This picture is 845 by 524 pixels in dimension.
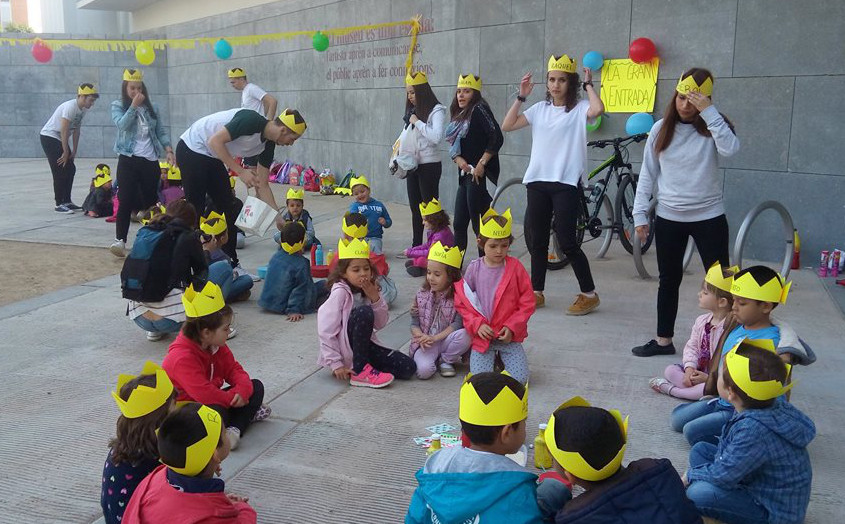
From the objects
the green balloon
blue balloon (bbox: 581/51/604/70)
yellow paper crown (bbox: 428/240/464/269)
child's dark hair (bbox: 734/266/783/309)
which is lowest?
yellow paper crown (bbox: 428/240/464/269)

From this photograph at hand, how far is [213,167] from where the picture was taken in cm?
668

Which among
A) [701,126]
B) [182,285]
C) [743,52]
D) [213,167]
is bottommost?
[182,285]

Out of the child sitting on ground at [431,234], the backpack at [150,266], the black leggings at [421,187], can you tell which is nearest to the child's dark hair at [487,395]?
the backpack at [150,266]

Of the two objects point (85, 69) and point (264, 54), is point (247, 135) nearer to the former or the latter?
point (264, 54)

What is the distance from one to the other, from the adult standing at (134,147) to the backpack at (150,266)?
2.90 meters

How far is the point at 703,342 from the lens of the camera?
14.0 ft

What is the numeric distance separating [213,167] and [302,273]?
1438mm

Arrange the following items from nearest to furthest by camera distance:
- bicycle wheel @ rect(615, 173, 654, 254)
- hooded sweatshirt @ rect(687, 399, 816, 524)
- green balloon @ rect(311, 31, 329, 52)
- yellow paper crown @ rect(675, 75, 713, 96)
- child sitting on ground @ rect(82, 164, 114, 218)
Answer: hooded sweatshirt @ rect(687, 399, 816, 524) < yellow paper crown @ rect(675, 75, 713, 96) < bicycle wheel @ rect(615, 173, 654, 254) < child sitting on ground @ rect(82, 164, 114, 218) < green balloon @ rect(311, 31, 329, 52)

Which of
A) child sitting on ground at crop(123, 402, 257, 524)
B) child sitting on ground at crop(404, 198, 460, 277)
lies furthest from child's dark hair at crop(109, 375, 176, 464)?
child sitting on ground at crop(404, 198, 460, 277)

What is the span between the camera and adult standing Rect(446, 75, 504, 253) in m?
6.72

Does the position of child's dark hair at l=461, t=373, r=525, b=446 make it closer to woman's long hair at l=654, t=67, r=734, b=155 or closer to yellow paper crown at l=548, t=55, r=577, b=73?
woman's long hair at l=654, t=67, r=734, b=155

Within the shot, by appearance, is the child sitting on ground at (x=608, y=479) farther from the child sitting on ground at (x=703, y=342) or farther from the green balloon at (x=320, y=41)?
the green balloon at (x=320, y=41)

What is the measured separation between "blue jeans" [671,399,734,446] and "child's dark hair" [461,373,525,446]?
4.64 ft

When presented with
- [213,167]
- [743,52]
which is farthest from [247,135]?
[743,52]
